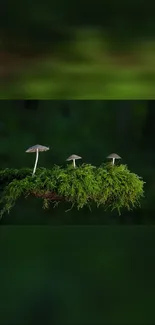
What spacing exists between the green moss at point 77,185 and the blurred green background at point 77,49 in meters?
0.30

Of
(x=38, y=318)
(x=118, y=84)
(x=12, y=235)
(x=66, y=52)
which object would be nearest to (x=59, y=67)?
(x=66, y=52)

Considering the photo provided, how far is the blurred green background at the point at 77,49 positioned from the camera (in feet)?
5.95

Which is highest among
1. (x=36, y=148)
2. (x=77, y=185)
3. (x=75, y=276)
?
(x=36, y=148)

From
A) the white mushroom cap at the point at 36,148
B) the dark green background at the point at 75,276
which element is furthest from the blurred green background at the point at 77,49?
the dark green background at the point at 75,276

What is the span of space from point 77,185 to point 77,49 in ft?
1.57

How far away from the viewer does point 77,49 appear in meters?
1.84

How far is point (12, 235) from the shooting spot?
70.9 inches

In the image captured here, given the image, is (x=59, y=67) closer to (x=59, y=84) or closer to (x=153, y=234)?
(x=59, y=84)

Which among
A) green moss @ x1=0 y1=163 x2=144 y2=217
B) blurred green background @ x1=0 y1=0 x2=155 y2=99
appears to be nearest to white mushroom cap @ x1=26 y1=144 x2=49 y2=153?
green moss @ x1=0 y1=163 x2=144 y2=217

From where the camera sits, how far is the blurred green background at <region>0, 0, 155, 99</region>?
181 cm

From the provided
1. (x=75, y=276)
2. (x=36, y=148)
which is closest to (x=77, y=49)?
(x=36, y=148)

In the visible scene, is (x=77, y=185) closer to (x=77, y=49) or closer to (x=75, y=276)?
(x=75, y=276)

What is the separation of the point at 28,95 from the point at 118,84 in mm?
298

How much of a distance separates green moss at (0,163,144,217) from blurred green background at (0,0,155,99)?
0.30m
